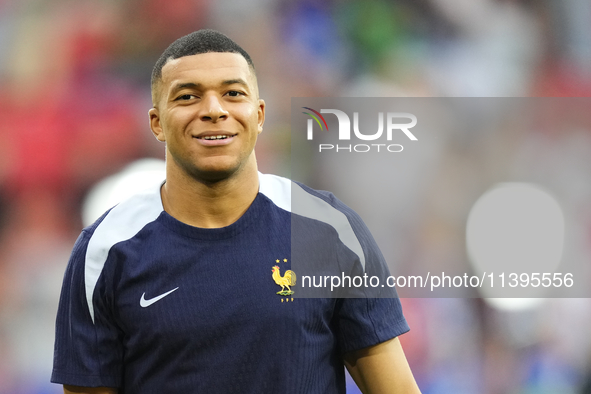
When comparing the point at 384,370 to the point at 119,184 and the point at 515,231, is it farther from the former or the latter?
the point at 119,184

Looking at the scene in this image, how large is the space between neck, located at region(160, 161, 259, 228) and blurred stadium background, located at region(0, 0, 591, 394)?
120 cm

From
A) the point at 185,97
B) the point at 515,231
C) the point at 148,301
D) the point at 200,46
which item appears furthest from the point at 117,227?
the point at 515,231

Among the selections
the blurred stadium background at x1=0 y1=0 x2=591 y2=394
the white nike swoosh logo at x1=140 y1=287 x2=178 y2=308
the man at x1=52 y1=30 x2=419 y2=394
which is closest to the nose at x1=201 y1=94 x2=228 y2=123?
the man at x1=52 y1=30 x2=419 y2=394

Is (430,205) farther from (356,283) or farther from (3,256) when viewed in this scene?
(3,256)

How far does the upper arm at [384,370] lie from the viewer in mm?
1176

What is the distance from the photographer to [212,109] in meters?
1.11

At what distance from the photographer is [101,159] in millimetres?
2492

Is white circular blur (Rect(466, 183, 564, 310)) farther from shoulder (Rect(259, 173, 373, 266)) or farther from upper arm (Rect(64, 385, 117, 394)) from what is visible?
upper arm (Rect(64, 385, 117, 394))

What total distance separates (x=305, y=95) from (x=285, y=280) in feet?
5.03

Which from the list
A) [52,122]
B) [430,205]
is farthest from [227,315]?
[52,122]

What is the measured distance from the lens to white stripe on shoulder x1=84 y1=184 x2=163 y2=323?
112 cm

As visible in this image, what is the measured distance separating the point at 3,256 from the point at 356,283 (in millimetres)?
1842

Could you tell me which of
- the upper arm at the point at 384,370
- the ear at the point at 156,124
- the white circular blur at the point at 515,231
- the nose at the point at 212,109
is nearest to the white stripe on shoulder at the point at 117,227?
the ear at the point at 156,124

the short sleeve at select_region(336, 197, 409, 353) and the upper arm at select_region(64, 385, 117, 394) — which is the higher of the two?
the short sleeve at select_region(336, 197, 409, 353)
